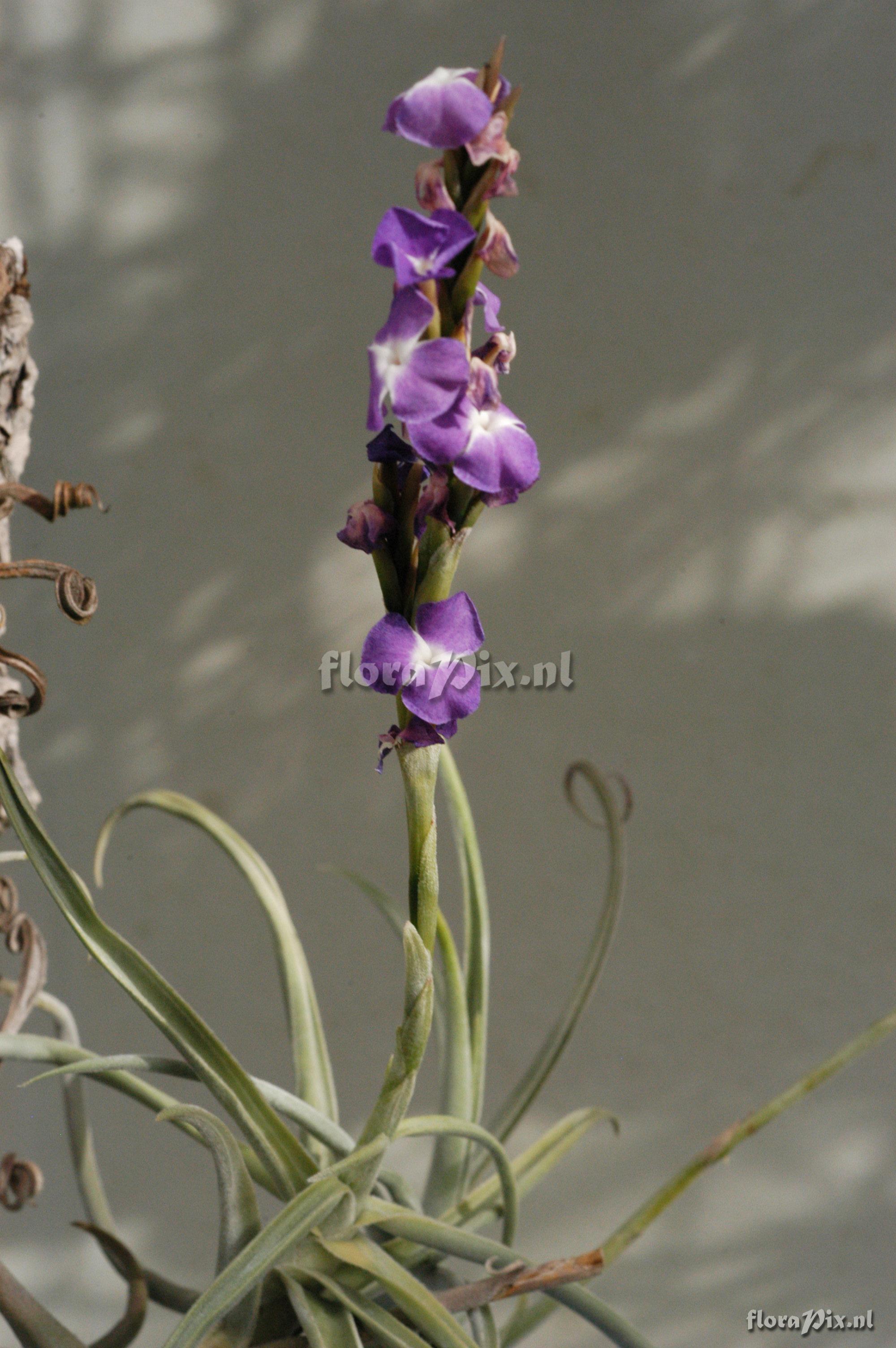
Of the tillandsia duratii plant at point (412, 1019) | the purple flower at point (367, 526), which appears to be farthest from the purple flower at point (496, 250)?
the purple flower at point (367, 526)

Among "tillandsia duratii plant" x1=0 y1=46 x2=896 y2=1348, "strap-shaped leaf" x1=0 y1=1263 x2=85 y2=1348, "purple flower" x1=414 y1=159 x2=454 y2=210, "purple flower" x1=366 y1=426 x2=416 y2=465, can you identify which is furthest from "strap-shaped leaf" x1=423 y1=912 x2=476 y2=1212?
"purple flower" x1=414 y1=159 x2=454 y2=210

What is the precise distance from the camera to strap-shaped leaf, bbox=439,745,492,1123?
2.50ft

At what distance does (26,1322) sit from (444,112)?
71 centimetres

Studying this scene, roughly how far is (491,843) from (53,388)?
0.66m

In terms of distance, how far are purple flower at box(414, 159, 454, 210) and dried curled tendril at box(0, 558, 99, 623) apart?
0.94 feet

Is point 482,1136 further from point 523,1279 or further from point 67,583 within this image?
point 67,583

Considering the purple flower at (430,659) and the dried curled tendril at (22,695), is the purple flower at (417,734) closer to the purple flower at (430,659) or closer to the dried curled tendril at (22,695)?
the purple flower at (430,659)

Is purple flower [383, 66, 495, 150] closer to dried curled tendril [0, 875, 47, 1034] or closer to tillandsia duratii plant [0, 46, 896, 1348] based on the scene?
tillandsia duratii plant [0, 46, 896, 1348]

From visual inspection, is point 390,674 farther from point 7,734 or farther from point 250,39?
point 250,39

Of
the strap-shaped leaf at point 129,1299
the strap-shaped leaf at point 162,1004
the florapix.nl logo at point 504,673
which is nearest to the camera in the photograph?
the strap-shaped leaf at point 162,1004

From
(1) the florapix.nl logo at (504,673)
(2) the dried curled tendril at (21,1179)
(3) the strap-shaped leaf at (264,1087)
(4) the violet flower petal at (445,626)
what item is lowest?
(2) the dried curled tendril at (21,1179)

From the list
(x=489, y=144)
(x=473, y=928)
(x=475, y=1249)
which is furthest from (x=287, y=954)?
(x=489, y=144)

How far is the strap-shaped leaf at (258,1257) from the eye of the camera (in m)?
0.52

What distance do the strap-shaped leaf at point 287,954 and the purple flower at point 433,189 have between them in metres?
0.50
